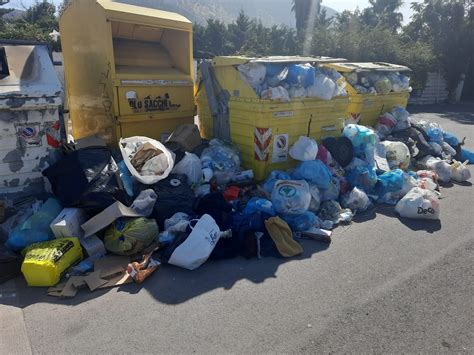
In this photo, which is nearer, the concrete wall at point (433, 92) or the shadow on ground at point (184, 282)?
the shadow on ground at point (184, 282)

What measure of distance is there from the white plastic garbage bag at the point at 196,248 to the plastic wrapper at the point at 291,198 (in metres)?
0.88

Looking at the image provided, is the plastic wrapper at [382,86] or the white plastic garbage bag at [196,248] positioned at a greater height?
the plastic wrapper at [382,86]

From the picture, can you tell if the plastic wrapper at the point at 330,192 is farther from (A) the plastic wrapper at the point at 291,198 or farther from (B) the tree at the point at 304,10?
(B) the tree at the point at 304,10

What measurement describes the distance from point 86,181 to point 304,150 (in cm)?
243

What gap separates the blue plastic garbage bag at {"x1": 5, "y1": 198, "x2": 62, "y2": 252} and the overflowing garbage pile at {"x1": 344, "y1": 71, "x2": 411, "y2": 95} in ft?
16.5

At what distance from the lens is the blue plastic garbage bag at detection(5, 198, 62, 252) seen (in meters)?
2.99

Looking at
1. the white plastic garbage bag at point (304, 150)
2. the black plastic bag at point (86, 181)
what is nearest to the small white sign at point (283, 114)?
the white plastic garbage bag at point (304, 150)

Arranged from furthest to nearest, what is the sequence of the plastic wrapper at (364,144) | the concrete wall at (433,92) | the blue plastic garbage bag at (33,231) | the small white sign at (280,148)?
the concrete wall at (433,92), the plastic wrapper at (364,144), the small white sign at (280,148), the blue plastic garbage bag at (33,231)

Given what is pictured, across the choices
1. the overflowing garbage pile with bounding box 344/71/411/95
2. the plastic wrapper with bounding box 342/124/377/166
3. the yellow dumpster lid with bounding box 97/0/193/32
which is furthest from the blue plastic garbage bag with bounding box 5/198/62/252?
the overflowing garbage pile with bounding box 344/71/411/95

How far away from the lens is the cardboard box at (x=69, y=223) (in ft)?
9.82

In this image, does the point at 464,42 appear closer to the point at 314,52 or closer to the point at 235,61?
the point at 314,52

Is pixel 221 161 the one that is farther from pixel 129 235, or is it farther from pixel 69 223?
pixel 69 223

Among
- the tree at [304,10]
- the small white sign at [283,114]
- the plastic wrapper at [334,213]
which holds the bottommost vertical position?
the plastic wrapper at [334,213]

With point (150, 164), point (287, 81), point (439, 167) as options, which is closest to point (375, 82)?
point (439, 167)
